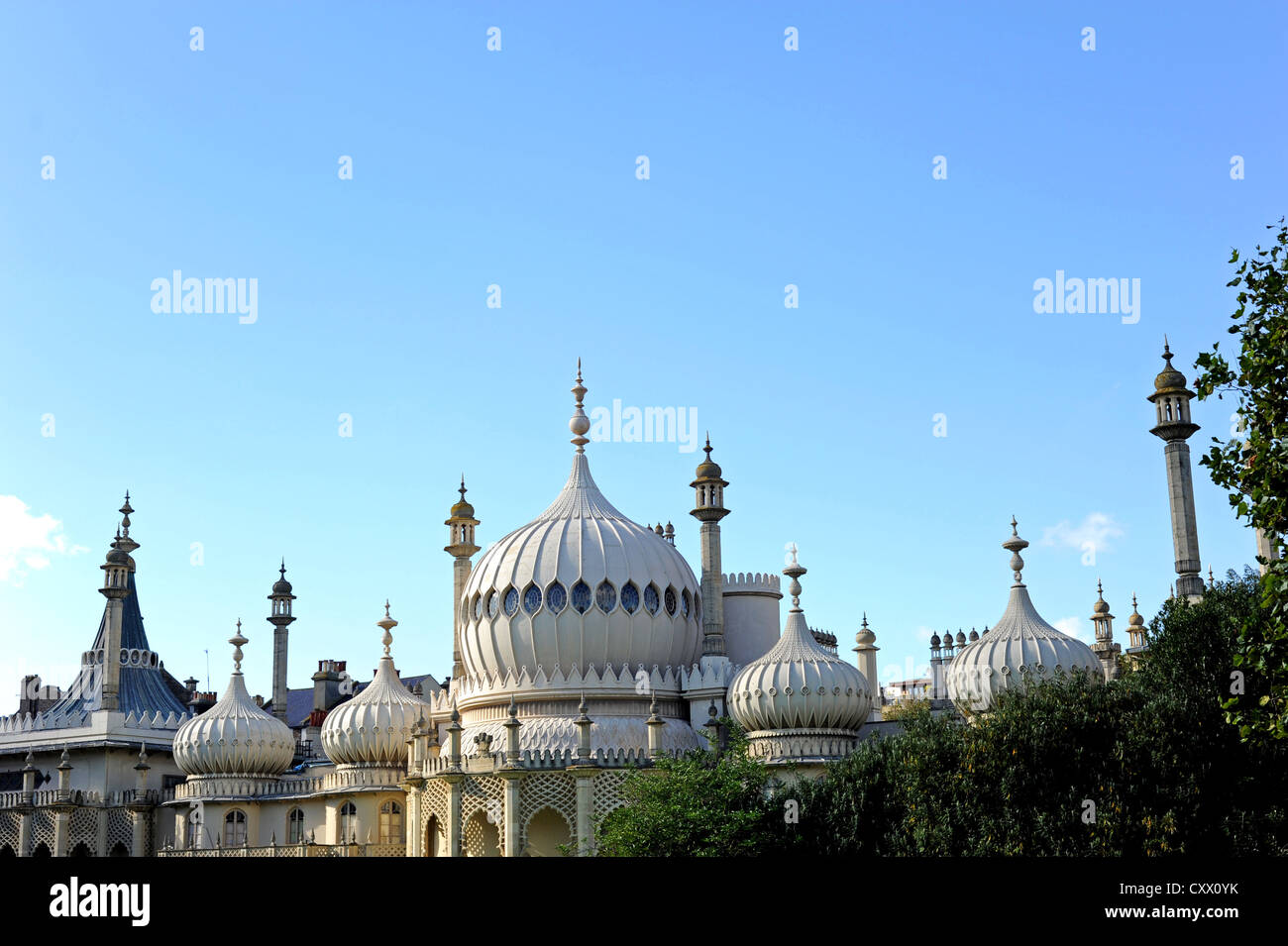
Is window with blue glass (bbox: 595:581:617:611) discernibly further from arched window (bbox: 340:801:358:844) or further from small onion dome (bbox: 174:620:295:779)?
small onion dome (bbox: 174:620:295:779)

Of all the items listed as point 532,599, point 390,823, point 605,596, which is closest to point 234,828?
point 390,823

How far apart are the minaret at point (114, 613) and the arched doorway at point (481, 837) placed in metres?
23.1

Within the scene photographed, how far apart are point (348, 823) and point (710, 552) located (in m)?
14.8

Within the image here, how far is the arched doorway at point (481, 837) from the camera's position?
41906 mm

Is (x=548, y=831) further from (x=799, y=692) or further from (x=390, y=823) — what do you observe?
(x=799, y=692)

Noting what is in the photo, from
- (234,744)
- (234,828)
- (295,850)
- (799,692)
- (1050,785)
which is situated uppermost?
(799,692)

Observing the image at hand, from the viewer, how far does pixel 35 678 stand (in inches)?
3012

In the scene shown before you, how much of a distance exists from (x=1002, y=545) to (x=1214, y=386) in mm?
26401

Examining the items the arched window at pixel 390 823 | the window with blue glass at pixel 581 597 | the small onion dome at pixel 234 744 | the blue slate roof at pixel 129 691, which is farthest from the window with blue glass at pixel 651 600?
the blue slate roof at pixel 129 691

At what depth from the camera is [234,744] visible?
51312 millimetres

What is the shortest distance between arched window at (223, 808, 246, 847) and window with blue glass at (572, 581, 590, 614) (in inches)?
595

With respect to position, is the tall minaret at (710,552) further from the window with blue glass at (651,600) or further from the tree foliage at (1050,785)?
the tree foliage at (1050,785)

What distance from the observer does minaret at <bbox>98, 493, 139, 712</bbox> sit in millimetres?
59281

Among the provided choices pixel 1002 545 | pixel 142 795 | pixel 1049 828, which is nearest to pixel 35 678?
pixel 142 795
